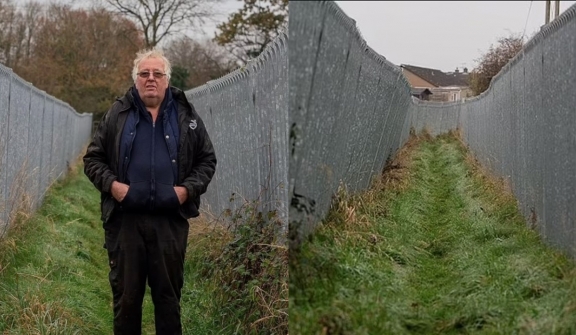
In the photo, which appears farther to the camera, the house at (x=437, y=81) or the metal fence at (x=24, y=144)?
the metal fence at (x=24, y=144)

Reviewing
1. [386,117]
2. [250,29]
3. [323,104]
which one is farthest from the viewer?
[250,29]

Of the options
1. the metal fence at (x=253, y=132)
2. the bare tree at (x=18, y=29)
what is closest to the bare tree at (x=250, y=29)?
the metal fence at (x=253, y=132)

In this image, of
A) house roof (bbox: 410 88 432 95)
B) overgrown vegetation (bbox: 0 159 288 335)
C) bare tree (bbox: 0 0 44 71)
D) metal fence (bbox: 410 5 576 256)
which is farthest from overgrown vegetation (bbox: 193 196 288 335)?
bare tree (bbox: 0 0 44 71)

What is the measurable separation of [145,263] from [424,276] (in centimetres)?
201

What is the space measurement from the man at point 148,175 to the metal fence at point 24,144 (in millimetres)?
3041

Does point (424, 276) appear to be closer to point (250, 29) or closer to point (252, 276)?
point (252, 276)

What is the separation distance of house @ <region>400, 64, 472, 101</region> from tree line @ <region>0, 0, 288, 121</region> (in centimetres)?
2928

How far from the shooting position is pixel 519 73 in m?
5.42

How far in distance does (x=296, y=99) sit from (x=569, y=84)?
5.79 feet

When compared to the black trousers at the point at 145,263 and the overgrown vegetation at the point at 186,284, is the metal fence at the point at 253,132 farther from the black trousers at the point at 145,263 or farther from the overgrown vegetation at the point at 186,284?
the black trousers at the point at 145,263

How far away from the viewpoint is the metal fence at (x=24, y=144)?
769cm

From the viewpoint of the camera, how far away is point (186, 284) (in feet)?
21.2

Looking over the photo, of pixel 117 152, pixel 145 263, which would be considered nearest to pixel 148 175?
pixel 117 152

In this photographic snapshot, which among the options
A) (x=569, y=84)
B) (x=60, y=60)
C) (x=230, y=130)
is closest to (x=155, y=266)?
(x=569, y=84)
